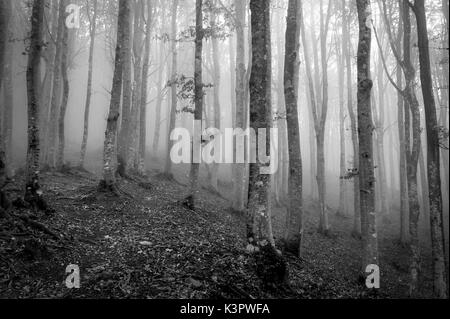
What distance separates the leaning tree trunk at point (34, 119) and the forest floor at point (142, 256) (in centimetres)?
52

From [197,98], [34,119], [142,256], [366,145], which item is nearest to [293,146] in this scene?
[366,145]

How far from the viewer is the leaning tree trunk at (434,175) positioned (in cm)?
749

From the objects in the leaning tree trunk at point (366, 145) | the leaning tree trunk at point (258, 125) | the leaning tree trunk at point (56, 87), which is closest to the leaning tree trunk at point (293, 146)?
the leaning tree trunk at point (366, 145)

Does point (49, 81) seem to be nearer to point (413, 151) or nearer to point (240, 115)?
point (240, 115)

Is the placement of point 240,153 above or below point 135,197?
above

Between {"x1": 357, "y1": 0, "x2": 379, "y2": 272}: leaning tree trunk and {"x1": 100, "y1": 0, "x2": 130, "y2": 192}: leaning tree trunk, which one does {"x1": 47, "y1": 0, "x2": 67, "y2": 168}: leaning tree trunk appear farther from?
{"x1": 357, "y1": 0, "x2": 379, "y2": 272}: leaning tree trunk

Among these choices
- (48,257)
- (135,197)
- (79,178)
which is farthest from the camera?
(79,178)

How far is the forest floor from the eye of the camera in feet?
16.9

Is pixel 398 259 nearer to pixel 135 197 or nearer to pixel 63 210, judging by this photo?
pixel 135 197

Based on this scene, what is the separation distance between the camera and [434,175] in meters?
7.83
